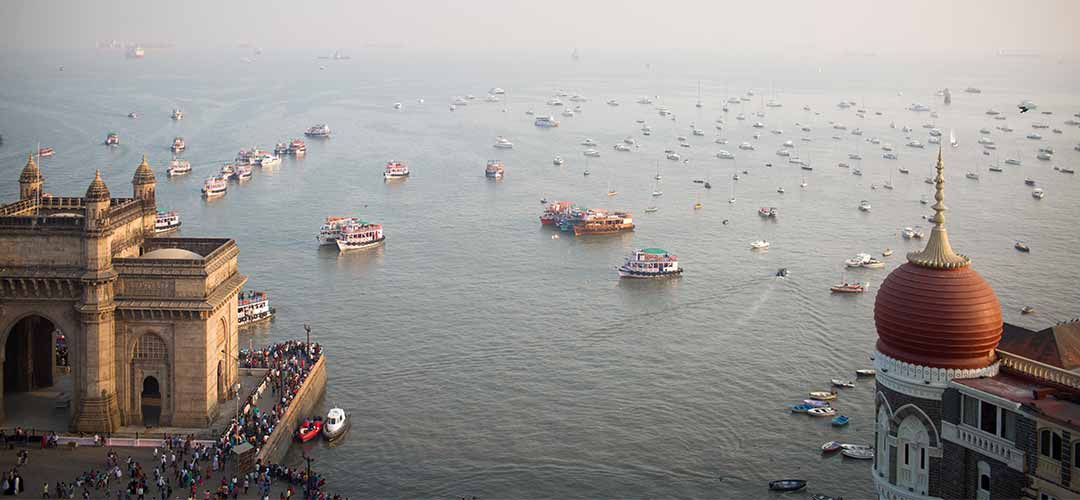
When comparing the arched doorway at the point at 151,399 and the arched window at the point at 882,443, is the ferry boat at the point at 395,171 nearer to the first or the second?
the arched doorway at the point at 151,399

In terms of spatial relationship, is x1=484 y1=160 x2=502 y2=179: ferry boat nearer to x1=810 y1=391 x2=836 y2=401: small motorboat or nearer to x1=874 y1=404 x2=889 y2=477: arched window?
x1=810 y1=391 x2=836 y2=401: small motorboat

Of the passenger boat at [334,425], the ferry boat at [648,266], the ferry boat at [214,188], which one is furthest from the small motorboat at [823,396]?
the ferry boat at [214,188]

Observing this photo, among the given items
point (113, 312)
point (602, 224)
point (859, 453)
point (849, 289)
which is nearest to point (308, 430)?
point (113, 312)

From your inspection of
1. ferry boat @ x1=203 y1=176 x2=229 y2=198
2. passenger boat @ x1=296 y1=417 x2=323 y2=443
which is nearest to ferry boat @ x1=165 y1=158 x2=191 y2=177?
ferry boat @ x1=203 y1=176 x2=229 y2=198

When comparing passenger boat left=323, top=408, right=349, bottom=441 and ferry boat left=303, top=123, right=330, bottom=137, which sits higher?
ferry boat left=303, top=123, right=330, bottom=137

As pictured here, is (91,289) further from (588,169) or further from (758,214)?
(588,169)

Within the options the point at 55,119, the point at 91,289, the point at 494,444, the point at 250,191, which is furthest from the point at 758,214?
the point at 55,119

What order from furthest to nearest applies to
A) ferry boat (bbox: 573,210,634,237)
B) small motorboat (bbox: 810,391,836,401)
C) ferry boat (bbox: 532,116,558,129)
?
ferry boat (bbox: 532,116,558,129) → ferry boat (bbox: 573,210,634,237) → small motorboat (bbox: 810,391,836,401)
